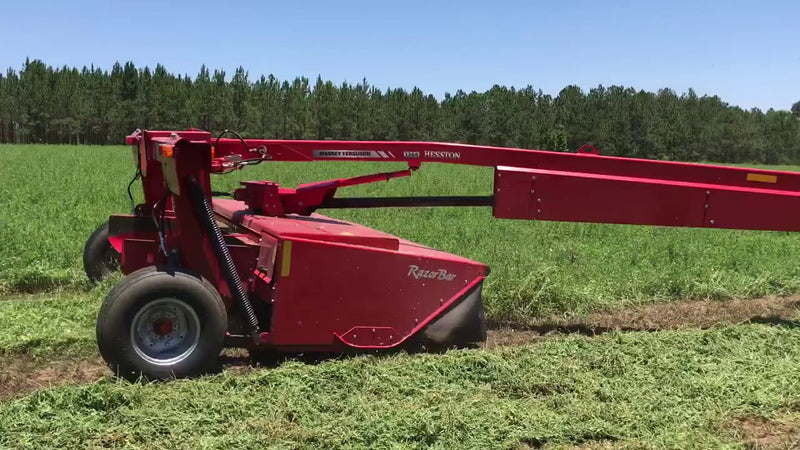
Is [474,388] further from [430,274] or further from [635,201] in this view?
[635,201]

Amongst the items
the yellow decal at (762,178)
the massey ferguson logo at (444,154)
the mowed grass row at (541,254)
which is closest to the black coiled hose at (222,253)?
the massey ferguson logo at (444,154)

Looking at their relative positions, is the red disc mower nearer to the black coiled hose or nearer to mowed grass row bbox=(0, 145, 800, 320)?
the black coiled hose

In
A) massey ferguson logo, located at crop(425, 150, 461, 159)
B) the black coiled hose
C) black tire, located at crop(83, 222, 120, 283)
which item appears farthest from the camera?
black tire, located at crop(83, 222, 120, 283)

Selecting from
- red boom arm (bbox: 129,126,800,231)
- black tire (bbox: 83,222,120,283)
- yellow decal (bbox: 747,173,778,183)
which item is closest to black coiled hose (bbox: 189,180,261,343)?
red boom arm (bbox: 129,126,800,231)

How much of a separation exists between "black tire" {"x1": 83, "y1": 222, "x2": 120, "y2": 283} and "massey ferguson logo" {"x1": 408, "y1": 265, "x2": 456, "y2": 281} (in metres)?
3.20

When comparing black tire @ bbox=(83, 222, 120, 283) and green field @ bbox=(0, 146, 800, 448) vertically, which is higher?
black tire @ bbox=(83, 222, 120, 283)

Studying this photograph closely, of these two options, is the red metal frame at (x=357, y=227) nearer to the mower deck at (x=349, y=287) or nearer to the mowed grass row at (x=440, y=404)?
the mower deck at (x=349, y=287)

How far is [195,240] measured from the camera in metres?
4.25

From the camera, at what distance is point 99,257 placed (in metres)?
6.22

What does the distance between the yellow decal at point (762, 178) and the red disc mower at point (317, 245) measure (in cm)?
1

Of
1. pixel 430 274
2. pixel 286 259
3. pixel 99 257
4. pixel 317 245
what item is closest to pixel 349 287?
pixel 317 245

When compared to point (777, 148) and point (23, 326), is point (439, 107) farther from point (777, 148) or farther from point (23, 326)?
point (23, 326)

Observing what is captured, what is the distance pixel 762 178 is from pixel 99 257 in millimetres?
5781

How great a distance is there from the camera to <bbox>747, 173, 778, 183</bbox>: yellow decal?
5328 millimetres
